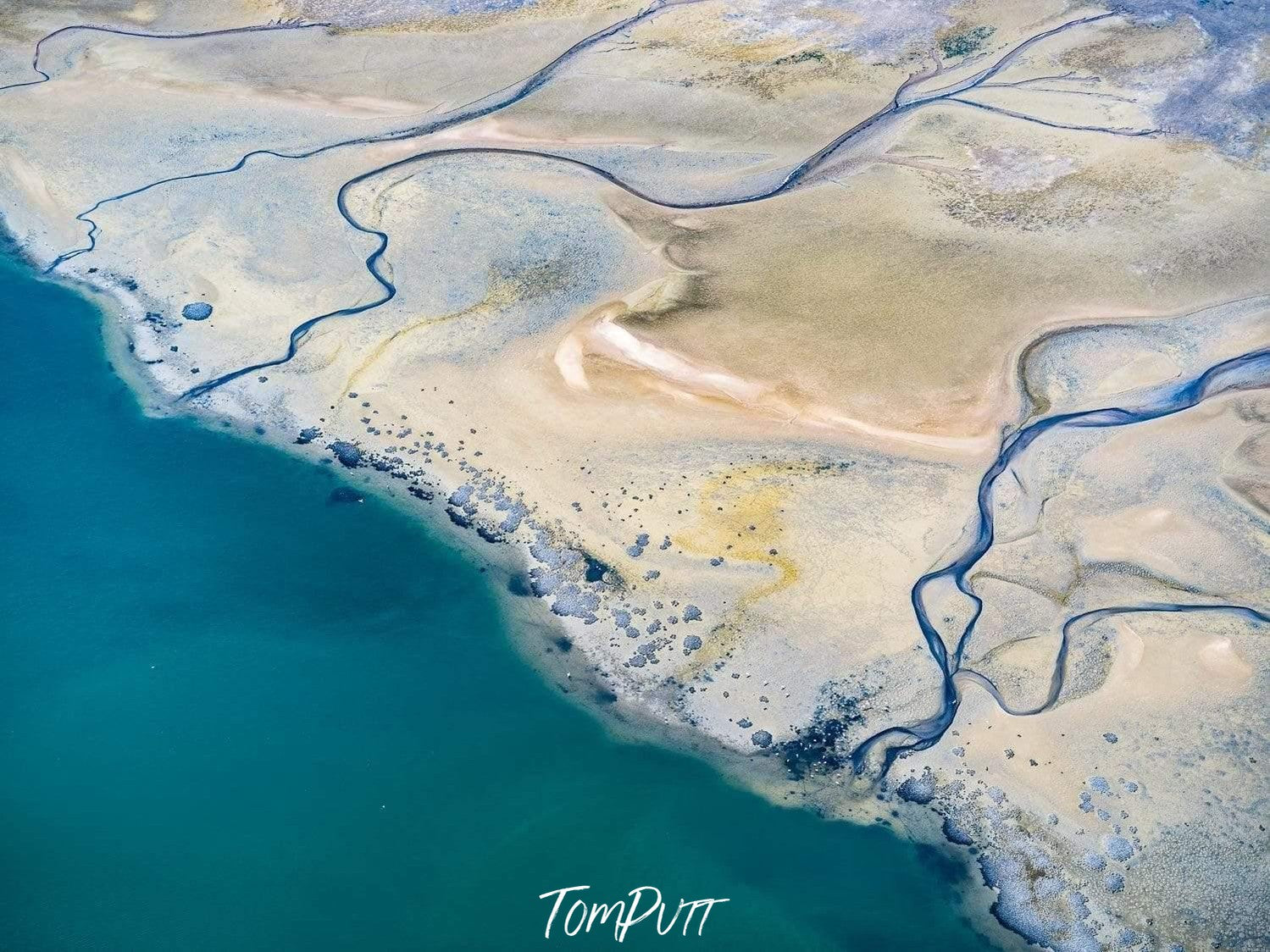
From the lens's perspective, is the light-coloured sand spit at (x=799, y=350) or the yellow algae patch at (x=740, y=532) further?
the yellow algae patch at (x=740, y=532)

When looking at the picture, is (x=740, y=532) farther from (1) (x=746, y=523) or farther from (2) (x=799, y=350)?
(2) (x=799, y=350)

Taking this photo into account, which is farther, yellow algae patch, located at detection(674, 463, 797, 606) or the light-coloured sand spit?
yellow algae patch, located at detection(674, 463, 797, 606)

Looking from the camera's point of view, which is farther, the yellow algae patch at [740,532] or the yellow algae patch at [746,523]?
the yellow algae patch at [746,523]

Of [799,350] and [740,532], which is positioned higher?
[799,350]

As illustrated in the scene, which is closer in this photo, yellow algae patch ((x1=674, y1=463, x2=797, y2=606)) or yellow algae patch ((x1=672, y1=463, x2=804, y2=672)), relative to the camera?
yellow algae patch ((x1=672, y1=463, x2=804, y2=672))

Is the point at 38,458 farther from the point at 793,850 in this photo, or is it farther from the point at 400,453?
the point at 793,850

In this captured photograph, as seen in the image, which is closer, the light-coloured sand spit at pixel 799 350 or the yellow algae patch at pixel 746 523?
the light-coloured sand spit at pixel 799 350

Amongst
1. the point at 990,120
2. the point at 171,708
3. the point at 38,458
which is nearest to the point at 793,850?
the point at 171,708

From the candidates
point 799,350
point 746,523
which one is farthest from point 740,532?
point 799,350
